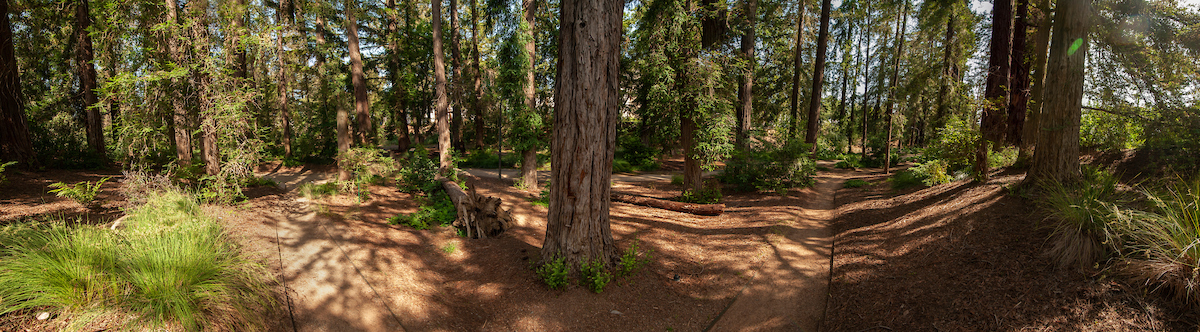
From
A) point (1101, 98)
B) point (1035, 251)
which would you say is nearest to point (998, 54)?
point (1101, 98)

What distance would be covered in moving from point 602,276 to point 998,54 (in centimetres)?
1167

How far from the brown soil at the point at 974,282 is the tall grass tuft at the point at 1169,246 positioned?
154 mm

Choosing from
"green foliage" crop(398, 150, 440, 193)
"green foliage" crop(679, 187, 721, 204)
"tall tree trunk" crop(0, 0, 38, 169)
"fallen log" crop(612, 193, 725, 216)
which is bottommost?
"fallen log" crop(612, 193, 725, 216)

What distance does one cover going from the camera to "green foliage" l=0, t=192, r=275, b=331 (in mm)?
3334

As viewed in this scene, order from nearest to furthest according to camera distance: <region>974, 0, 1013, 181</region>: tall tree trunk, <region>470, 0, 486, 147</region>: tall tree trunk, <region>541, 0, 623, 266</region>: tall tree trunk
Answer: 1. <region>541, 0, 623, 266</region>: tall tree trunk
2. <region>974, 0, 1013, 181</region>: tall tree trunk
3. <region>470, 0, 486, 147</region>: tall tree trunk

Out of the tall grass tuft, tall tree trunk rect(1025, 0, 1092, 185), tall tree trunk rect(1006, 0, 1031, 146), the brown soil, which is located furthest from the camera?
tall tree trunk rect(1006, 0, 1031, 146)

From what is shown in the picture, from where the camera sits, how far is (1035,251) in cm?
444

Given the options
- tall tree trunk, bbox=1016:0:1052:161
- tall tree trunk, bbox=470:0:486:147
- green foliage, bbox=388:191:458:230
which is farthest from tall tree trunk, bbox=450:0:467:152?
tall tree trunk, bbox=1016:0:1052:161

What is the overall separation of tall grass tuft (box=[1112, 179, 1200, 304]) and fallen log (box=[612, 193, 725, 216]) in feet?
21.9

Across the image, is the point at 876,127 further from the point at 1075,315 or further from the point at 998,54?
the point at 1075,315

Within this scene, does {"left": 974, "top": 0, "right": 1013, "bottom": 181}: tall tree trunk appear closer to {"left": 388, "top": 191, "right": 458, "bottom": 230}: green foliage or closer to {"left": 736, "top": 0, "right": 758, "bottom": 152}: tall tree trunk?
{"left": 736, "top": 0, "right": 758, "bottom": 152}: tall tree trunk

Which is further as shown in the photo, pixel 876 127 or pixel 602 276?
pixel 876 127

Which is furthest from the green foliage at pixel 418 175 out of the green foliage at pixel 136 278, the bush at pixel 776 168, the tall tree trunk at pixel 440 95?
the bush at pixel 776 168

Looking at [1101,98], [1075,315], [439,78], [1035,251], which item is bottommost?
[1075,315]
